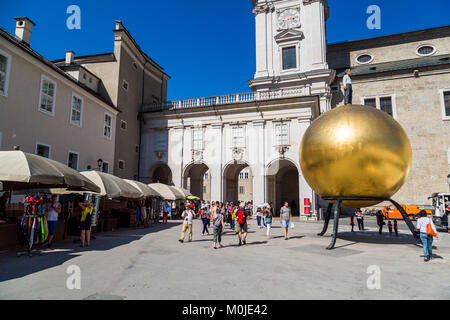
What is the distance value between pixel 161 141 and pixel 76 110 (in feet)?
35.9

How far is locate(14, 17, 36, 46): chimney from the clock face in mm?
25914

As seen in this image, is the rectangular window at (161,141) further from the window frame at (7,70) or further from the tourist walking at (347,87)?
the tourist walking at (347,87)

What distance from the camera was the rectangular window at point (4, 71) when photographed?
13758 millimetres

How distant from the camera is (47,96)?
54.9 ft

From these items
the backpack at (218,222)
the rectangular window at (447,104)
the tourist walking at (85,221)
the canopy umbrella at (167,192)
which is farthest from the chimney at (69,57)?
the rectangular window at (447,104)

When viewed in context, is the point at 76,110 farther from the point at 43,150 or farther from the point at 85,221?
the point at 85,221

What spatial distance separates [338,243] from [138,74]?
25.5 meters

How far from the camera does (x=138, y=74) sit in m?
29.4

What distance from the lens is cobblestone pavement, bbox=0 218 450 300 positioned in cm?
507

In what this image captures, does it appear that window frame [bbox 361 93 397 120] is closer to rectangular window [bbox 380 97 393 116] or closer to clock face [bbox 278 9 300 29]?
rectangular window [bbox 380 97 393 116]

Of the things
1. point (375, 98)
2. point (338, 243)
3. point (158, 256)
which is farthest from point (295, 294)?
point (375, 98)

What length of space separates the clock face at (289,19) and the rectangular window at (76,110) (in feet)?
81.9
